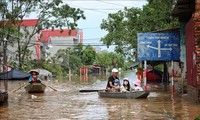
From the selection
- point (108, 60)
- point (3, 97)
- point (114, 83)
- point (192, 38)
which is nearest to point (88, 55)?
point (108, 60)

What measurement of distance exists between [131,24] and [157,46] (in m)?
17.7

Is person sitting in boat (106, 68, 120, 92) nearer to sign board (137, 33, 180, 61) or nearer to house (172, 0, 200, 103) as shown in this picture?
sign board (137, 33, 180, 61)

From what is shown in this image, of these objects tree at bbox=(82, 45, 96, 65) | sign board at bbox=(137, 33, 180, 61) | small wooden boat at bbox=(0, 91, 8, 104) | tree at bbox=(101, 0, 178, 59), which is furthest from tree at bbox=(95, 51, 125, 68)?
small wooden boat at bbox=(0, 91, 8, 104)

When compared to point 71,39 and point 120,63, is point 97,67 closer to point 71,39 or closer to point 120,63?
point 71,39

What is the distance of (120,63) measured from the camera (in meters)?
110

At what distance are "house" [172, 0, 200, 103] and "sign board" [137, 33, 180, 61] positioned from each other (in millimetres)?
576

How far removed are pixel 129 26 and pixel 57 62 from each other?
115ft

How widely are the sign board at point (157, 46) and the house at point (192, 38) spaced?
58cm

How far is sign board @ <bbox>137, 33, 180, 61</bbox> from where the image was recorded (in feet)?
66.0

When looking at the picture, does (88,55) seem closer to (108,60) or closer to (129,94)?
(108,60)

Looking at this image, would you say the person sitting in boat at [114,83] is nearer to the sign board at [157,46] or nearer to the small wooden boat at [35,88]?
the sign board at [157,46]

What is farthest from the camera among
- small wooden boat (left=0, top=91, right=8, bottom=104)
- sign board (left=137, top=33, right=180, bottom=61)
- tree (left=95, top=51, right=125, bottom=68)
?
tree (left=95, top=51, right=125, bottom=68)

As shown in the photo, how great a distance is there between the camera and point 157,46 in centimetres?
2017

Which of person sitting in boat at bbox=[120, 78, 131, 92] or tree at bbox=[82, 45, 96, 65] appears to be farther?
tree at bbox=[82, 45, 96, 65]
